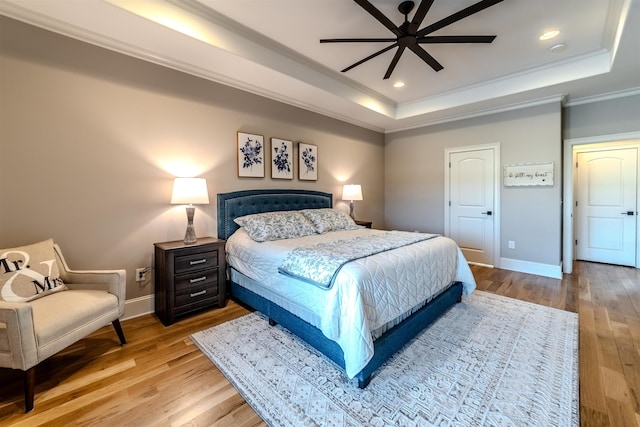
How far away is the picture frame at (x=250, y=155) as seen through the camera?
3.47 m

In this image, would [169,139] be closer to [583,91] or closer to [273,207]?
[273,207]

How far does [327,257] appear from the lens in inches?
79.0

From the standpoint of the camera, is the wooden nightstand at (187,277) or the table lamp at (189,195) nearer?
the wooden nightstand at (187,277)

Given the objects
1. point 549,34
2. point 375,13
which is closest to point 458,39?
point 375,13

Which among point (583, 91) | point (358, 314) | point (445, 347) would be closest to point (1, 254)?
point (358, 314)

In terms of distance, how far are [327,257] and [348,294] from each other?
14.8 inches

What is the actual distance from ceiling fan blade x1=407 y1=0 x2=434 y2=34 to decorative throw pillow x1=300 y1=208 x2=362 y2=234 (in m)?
2.22

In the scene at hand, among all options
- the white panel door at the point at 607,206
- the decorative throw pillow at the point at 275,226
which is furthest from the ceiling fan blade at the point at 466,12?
the white panel door at the point at 607,206

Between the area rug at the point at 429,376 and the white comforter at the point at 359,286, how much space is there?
0.27 m

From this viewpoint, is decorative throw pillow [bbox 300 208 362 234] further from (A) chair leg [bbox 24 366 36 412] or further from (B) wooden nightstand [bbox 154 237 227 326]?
(A) chair leg [bbox 24 366 36 412]

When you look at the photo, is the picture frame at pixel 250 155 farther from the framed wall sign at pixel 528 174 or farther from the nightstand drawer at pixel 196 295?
the framed wall sign at pixel 528 174

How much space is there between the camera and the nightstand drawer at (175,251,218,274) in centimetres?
259

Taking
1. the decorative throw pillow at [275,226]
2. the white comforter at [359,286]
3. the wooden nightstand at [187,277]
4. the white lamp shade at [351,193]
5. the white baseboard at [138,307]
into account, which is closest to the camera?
the white comforter at [359,286]

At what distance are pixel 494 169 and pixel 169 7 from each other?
4.80 metres
